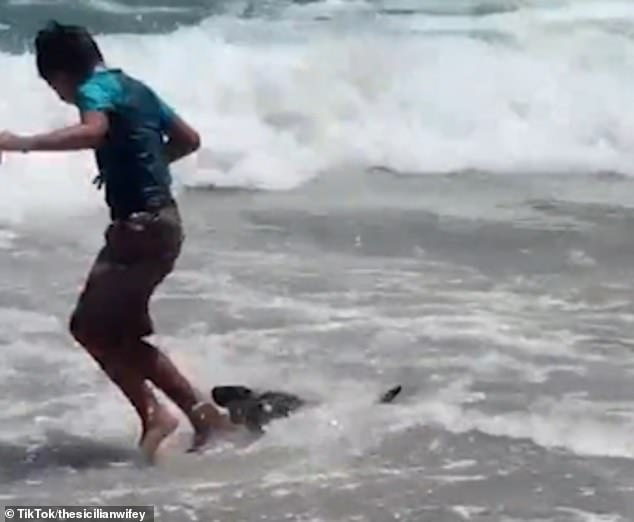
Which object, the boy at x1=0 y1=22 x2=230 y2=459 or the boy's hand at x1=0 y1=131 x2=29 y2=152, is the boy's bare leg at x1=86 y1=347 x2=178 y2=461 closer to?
the boy at x1=0 y1=22 x2=230 y2=459

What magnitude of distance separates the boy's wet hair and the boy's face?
0.02 metres

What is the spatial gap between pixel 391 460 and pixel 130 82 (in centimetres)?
145

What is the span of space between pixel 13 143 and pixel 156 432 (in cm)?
108

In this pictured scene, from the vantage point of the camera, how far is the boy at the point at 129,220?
544cm

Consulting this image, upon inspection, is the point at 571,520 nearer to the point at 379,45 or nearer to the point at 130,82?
the point at 130,82

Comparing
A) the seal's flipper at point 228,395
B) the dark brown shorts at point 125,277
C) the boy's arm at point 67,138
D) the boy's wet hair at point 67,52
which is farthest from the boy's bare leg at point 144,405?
the boy's wet hair at point 67,52

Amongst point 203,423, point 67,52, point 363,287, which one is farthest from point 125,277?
point 363,287

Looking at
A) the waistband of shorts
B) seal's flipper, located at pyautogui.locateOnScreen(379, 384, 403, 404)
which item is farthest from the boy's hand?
seal's flipper, located at pyautogui.locateOnScreen(379, 384, 403, 404)

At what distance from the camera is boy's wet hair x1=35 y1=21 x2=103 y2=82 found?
5422mm

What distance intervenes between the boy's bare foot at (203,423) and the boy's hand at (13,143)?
1.10 meters

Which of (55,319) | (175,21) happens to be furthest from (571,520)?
(175,21)

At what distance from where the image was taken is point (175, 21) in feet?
73.0

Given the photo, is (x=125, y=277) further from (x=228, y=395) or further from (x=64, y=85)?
(x=228, y=395)

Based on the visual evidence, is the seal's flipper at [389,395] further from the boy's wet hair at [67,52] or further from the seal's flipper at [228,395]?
the boy's wet hair at [67,52]
